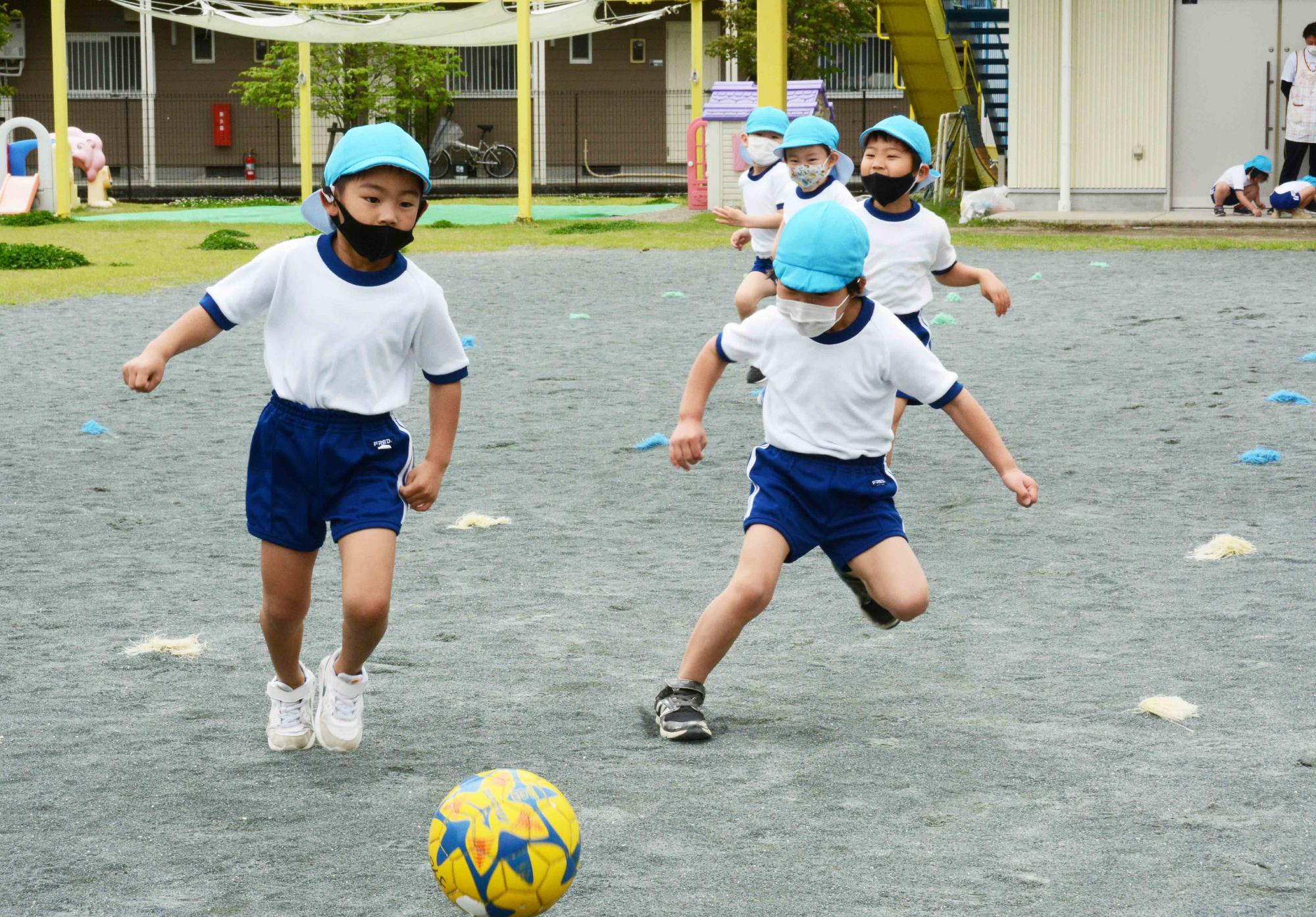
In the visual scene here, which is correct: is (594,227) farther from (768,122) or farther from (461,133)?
(461,133)

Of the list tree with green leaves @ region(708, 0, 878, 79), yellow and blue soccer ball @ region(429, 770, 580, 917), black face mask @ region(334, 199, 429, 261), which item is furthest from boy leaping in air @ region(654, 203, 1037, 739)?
tree with green leaves @ region(708, 0, 878, 79)

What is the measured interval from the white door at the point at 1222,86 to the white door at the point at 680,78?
18.0 metres

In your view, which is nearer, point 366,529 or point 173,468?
point 366,529

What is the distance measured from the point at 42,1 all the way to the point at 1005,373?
35.2m

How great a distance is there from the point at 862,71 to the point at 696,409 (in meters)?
35.9

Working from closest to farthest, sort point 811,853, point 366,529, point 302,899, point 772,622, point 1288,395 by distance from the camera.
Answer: point 302,899
point 811,853
point 366,529
point 772,622
point 1288,395

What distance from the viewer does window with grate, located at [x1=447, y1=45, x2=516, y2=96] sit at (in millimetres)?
40250

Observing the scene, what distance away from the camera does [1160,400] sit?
8891 mm

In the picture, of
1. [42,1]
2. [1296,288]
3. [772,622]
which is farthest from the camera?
[42,1]

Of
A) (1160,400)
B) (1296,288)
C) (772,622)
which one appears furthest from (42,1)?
(772,622)

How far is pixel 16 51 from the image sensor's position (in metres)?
39.3

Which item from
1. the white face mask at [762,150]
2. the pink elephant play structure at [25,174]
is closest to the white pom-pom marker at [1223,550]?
the white face mask at [762,150]

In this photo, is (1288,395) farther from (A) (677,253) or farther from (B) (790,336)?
(A) (677,253)

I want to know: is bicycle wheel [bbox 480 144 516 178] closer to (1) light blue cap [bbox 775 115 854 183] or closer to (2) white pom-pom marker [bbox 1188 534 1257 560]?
(1) light blue cap [bbox 775 115 854 183]
